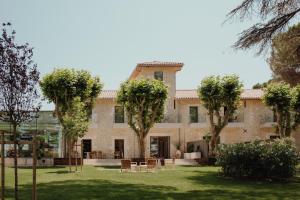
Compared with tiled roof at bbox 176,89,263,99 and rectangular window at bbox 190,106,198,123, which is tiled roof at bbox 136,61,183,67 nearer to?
tiled roof at bbox 176,89,263,99

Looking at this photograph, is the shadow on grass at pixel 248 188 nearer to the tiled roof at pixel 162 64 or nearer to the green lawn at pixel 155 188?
the green lawn at pixel 155 188

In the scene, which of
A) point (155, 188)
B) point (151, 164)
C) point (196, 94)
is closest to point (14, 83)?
point (155, 188)

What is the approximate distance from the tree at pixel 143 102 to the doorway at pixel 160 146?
1014cm

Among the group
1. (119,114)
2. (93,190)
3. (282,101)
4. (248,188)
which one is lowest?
(248,188)

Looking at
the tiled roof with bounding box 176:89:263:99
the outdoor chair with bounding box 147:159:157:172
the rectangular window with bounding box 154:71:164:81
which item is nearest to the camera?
the outdoor chair with bounding box 147:159:157:172

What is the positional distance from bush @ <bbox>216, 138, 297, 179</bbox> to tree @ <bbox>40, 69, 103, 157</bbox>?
1377cm

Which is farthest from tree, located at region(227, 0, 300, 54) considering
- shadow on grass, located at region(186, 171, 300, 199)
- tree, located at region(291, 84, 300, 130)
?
tree, located at region(291, 84, 300, 130)

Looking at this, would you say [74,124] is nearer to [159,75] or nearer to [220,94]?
[220,94]

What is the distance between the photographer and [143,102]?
31484 mm

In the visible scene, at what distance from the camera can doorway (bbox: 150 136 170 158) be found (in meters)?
42.2

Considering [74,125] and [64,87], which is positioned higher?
[64,87]

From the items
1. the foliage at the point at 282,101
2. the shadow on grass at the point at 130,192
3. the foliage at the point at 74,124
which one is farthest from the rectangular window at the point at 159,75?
the shadow on grass at the point at 130,192

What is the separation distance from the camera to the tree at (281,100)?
113ft

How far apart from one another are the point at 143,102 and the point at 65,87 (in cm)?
538
